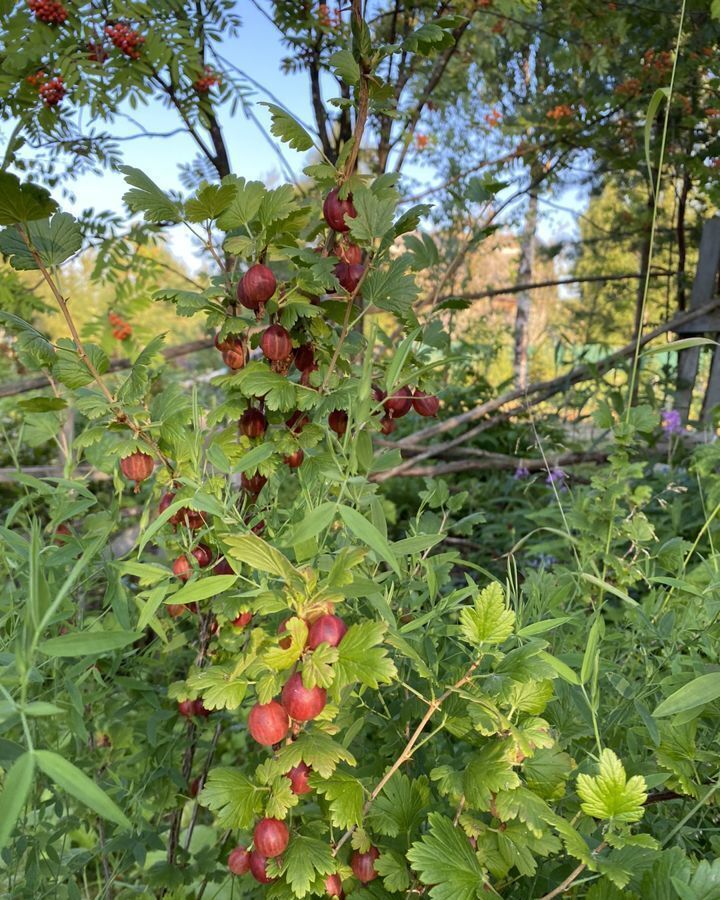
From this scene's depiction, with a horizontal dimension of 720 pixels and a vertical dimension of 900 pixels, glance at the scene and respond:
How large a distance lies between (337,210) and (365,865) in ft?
1.90

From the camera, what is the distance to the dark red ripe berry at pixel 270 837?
0.46 m

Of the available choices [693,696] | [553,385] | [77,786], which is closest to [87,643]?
[77,786]

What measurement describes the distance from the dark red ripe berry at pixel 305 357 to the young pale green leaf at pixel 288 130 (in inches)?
7.7

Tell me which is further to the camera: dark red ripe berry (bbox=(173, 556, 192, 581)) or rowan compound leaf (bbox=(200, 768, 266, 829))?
dark red ripe berry (bbox=(173, 556, 192, 581))

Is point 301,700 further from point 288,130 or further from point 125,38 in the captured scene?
point 125,38

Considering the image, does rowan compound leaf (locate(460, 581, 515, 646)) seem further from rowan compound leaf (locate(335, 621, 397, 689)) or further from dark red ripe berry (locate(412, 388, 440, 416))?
dark red ripe berry (locate(412, 388, 440, 416))

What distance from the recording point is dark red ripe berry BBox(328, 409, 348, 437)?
2.29ft

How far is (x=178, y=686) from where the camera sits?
1.95 ft

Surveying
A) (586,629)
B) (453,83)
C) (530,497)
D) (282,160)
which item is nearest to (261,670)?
(586,629)

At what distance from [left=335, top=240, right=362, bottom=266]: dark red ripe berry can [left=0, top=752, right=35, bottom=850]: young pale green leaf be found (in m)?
0.53

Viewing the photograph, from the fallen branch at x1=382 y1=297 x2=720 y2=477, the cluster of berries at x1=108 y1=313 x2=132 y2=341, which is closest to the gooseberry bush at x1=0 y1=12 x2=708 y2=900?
the fallen branch at x1=382 y1=297 x2=720 y2=477

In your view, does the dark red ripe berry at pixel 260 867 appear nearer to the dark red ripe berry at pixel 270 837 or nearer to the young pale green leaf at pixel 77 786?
the dark red ripe berry at pixel 270 837

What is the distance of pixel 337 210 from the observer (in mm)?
630

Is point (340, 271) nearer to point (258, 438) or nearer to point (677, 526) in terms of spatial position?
point (258, 438)
